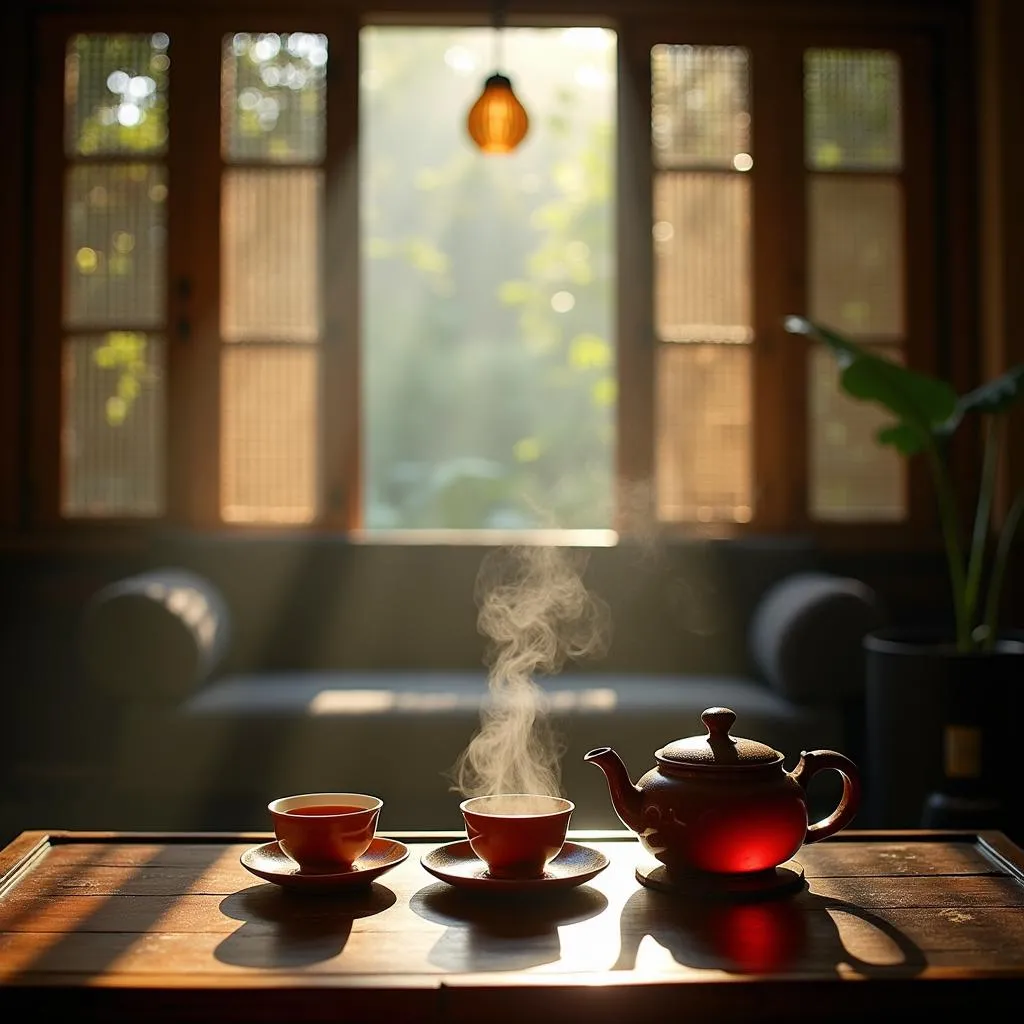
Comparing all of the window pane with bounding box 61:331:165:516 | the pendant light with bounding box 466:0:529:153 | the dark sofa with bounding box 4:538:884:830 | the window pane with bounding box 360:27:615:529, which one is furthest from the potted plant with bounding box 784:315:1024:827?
the window pane with bounding box 360:27:615:529

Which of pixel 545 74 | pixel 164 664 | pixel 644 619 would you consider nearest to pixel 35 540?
pixel 164 664

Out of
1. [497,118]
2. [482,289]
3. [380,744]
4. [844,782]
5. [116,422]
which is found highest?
[482,289]

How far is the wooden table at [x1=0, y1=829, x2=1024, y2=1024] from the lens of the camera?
3.37ft

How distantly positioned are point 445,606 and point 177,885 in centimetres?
207

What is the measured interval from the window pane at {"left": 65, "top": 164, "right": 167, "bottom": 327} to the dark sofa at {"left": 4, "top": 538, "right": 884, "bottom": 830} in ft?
2.98

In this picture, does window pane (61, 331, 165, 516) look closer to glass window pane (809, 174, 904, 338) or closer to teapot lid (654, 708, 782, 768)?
glass window pane (809, 174, 904, 338)

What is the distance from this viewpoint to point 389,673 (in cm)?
333

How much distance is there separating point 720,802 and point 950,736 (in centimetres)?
142

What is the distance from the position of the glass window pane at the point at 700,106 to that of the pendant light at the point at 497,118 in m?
0.83

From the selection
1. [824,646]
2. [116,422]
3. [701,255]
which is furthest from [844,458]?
[116,422]

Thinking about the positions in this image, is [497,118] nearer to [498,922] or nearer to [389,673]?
[389,673]

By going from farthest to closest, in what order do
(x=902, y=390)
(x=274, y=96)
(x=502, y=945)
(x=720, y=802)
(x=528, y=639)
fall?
1. (x=528, y=639)
2. (x=274, y=96)
3. (x=902, y=390)
4. (x=720, y=802)
5. (x=502, y=945)

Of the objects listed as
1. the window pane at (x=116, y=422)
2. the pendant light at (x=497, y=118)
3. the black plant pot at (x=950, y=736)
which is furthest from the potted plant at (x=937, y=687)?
the window pane at (x=116, y=422)

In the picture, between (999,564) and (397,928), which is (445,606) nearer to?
(999,564)
